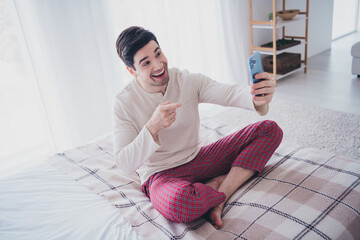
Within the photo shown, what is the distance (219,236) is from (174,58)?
6.71ft

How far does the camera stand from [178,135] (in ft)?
4.58

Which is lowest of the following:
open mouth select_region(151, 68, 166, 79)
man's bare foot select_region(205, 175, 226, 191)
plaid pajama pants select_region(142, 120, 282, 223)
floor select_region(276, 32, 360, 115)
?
floor select_region(276, 32, 360, 115)

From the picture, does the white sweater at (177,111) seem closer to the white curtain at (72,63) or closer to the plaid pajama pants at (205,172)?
the plaid pajama pants at (205,172)

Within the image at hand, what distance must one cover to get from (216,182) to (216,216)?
0.24 metres

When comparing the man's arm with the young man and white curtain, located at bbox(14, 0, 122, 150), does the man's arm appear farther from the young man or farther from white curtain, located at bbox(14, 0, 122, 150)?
white curtain, located at bbox(14, 0, 122, 150)

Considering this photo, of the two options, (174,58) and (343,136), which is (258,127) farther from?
(174,58)

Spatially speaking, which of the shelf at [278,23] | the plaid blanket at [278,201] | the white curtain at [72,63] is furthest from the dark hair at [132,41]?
the shelf at [278,23]

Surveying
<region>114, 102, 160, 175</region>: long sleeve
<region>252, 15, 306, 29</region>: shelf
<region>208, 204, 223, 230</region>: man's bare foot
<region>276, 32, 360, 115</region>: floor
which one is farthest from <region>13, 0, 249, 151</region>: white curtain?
<region>208, 204, 223, 230</region>: man's bare foot

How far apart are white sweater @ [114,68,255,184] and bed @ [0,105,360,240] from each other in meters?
0.18

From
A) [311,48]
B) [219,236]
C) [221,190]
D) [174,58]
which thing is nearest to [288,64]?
[311,48]

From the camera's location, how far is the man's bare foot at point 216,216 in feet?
3.73

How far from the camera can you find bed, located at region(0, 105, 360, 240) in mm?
1083

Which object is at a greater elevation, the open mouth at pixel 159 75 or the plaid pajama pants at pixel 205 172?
the open mouth at pixel 159 75

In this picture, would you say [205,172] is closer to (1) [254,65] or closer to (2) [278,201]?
(2) [278,201]
